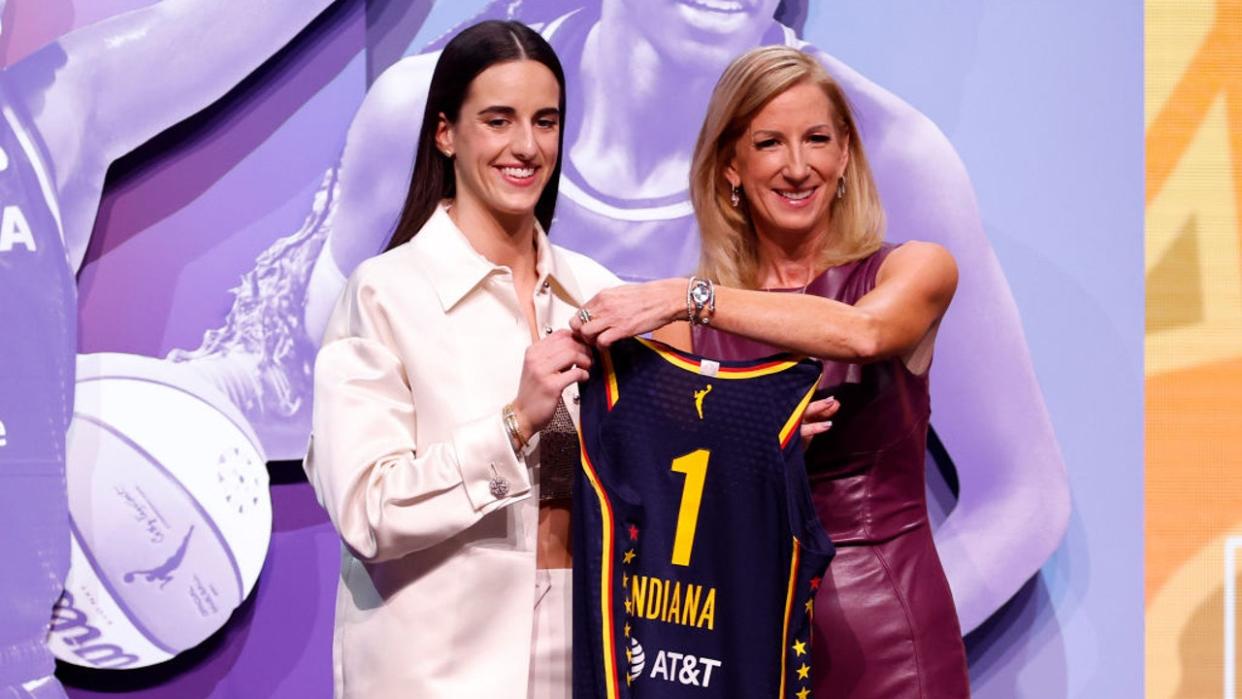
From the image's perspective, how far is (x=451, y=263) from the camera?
2053mm

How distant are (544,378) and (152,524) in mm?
1578

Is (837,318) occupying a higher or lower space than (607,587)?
higher

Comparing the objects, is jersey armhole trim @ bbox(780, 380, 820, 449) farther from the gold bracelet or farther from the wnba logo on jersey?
the gold bracelet

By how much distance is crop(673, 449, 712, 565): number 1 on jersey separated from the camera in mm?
1973

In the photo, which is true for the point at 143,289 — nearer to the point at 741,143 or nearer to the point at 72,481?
the point at 72,481

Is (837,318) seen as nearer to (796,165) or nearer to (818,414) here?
(818,414)

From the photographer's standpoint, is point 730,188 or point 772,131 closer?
point 772,131

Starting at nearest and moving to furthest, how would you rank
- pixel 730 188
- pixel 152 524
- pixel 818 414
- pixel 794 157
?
pixel 818 414
pixel 794 157
pixel 730 188
pixel 152 524

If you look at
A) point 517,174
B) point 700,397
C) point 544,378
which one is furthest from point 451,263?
point 700,397

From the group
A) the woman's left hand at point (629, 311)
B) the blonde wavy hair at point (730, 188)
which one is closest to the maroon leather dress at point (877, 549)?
the blonde wavy hair at point (730, 188)

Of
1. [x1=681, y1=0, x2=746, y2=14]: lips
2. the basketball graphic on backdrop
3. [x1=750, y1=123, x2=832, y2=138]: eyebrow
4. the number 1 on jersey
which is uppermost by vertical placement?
[x1=681, y1=0, x2=746, y2=14]: lips

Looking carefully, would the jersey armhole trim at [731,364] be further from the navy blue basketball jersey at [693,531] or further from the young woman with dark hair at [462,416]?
Answer: the young woman with dark hair at [462,416]

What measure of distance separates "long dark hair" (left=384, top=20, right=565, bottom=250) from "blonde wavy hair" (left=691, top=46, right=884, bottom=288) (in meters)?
0.35

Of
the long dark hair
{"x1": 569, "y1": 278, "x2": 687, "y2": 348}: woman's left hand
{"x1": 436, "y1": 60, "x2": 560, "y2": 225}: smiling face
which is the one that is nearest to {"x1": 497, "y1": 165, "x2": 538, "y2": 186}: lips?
{"x1": 436, "y1": 60, "x2": 560, "y2": 225}: smiling face
